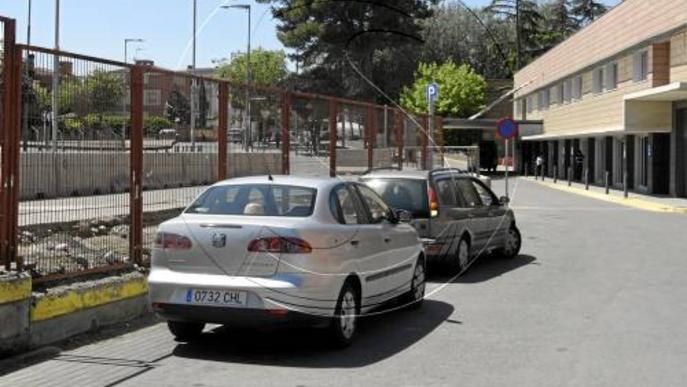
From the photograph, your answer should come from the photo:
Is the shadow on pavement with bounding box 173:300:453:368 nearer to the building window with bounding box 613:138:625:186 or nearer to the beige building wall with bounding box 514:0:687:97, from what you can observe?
the beige building wall with bounding box 514:0:687:97

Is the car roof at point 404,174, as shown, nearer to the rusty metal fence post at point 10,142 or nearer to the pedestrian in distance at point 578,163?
the rusty metal fence post at point 10,142

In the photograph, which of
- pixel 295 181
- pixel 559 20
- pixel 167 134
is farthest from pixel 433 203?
pixel 559 20

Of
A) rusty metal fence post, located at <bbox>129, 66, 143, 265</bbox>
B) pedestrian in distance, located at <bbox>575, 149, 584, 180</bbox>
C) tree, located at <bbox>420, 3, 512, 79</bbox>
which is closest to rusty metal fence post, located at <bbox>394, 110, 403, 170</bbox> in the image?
rusty metal fence post, located at <bbox>129, 66, 143, 265</bbox>

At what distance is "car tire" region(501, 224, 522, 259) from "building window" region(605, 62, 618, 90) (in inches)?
986

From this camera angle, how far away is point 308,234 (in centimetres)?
734

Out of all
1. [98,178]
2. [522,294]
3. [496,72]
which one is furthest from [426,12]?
[496,72]

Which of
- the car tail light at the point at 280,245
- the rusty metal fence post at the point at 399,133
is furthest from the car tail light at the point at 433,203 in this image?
the rusty metal fence post at the point at 399,133

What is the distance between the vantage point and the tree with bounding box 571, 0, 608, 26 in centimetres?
10500

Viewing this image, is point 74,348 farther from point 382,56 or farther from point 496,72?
point 496,72

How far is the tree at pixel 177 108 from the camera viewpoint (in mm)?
10281

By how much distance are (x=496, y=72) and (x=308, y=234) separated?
91.7 meters

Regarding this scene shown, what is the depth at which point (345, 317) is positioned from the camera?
309 inches

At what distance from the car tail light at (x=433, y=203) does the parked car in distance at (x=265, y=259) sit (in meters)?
4.11

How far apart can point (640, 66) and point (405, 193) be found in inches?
974
